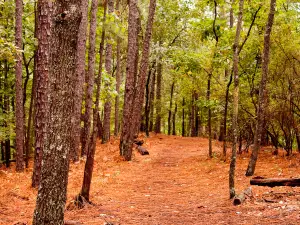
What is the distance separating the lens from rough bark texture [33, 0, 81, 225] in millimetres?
4344

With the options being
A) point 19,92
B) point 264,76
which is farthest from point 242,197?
point 19,92

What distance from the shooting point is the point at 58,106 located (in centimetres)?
440

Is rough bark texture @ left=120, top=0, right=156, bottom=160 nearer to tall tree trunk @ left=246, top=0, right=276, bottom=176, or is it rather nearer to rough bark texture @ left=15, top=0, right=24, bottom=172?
rough bark texture @ left=15, top=0, right=24, bottom=172

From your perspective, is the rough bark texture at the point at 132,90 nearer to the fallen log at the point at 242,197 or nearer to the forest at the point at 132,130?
the forest at the point at 132,130

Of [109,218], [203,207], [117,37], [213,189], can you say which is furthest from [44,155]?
[213,189]

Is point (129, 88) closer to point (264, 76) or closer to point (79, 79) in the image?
point (79, 79)

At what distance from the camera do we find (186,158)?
16.8 meters

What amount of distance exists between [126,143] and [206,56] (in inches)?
213

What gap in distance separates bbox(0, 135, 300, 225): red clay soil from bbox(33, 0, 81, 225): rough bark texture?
157cm

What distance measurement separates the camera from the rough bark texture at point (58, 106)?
14.3 ft

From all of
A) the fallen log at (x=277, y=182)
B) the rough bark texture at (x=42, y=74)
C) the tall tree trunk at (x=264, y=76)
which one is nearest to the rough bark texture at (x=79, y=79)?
the rough bark texture at (x=42, y=74)

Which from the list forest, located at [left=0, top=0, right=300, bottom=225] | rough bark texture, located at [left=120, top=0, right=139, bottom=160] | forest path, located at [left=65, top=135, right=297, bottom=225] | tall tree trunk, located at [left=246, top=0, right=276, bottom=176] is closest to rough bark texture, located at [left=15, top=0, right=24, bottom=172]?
forest, located at [left=0, top=0, right=300, bottom=225]

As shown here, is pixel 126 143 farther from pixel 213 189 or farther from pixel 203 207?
pixel 203 207

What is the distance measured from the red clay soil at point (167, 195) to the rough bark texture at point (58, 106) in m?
1.57
